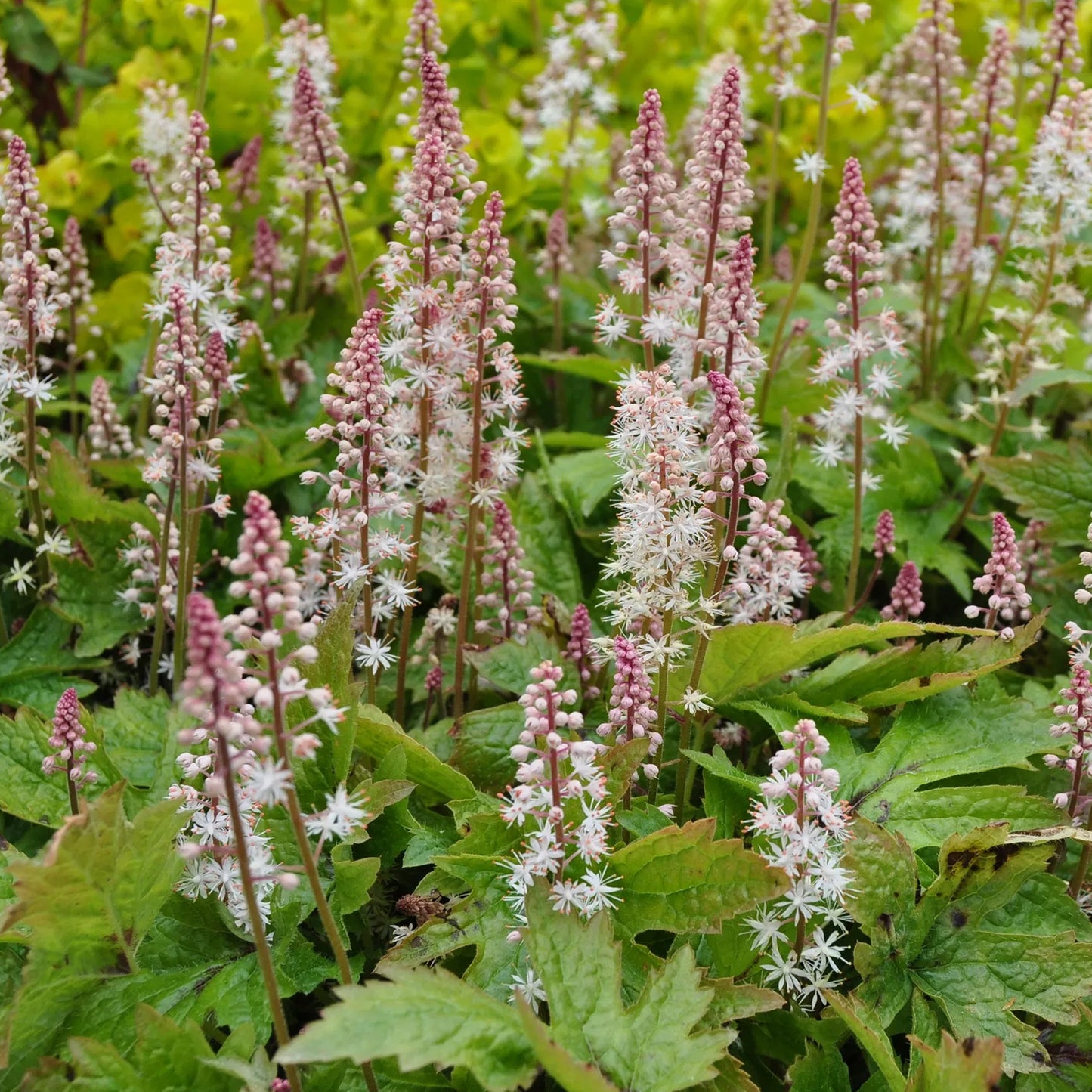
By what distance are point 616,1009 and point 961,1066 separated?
1.90 ft

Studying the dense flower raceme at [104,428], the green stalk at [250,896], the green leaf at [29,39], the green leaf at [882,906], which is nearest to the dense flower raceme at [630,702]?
the green leaf at [882,906]

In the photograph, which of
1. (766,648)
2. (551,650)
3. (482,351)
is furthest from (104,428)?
(766,648)

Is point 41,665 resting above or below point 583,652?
below

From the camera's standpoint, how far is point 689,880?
2.36 meters

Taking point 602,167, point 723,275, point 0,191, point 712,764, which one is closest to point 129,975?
point 712,764

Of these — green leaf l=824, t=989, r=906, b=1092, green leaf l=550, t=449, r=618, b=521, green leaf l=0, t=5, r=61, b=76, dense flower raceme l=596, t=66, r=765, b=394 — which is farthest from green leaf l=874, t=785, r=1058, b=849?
green leaf l=0, t=5, r=61, b=76

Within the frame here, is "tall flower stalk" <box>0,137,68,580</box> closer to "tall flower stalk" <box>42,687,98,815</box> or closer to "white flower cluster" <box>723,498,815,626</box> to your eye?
"tall flower stalk" <box>42,687,98,815</box>

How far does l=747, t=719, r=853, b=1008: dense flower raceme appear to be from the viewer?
2.23 metres

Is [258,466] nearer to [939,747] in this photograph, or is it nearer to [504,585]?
[504,585]

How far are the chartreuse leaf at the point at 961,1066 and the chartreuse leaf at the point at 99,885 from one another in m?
1.40

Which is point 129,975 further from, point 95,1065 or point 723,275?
point 723,275

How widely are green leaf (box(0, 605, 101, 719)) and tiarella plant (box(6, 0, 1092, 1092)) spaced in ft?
0.04

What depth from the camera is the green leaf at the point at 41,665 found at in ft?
10.7

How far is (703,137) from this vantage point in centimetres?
297
